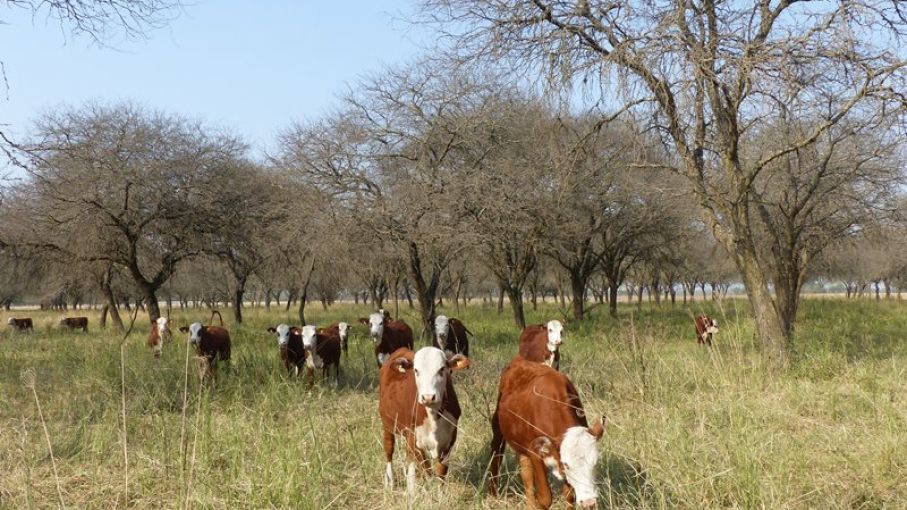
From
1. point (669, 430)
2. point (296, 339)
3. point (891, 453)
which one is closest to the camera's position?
point (891, 453)

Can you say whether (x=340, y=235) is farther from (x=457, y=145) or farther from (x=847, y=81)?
(x=847, y=81)

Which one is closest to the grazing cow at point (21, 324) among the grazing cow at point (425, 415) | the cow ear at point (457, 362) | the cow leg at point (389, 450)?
the cow leg at point (389, 450)

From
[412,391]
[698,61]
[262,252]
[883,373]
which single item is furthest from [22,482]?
[262,252]

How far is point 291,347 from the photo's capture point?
430 inches

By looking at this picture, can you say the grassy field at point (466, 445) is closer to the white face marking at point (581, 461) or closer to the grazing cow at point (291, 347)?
the white face marking at point (581, 461)

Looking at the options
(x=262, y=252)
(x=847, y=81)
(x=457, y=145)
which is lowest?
(x=262, y=252)

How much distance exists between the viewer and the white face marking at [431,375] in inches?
179

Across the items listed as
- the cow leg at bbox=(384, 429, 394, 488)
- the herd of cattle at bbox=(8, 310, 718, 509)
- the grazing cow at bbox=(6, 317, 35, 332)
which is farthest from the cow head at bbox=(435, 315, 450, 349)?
the grazing cow at bbox=(6, 317, 35, 332)

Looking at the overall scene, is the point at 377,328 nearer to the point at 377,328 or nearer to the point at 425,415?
the point at 377,328

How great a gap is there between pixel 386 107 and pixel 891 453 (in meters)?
13.0

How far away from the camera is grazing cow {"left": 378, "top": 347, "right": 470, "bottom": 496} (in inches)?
181

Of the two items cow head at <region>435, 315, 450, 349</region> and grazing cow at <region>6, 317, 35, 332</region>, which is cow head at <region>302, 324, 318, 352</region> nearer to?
cow head at <region>435, 315, 450, 349</region>

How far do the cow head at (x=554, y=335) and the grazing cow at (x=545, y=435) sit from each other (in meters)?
5.35

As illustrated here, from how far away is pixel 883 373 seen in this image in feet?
27.1
